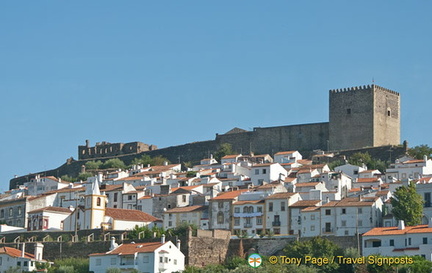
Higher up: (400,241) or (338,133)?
(338,133)

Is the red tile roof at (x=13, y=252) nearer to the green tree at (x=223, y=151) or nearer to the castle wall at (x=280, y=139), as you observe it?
the green tree at (x=223, y=151)

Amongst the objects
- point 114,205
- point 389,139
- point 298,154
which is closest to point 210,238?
point 114,205

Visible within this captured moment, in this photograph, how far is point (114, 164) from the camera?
107688mm

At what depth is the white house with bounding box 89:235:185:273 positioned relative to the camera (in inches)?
2363

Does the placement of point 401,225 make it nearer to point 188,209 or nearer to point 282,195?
point 282,195

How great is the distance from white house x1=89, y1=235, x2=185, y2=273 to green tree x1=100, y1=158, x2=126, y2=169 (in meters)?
44.3

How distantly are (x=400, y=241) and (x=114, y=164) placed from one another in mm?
52399

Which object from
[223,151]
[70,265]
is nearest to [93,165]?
[223,151]

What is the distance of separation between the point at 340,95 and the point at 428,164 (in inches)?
852

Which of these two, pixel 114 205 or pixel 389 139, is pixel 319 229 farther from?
pixel 389 139

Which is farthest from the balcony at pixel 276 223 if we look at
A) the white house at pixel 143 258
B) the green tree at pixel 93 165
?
the green tree at pixel 93 165

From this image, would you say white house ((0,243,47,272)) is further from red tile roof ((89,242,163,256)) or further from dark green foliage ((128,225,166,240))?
dark green foliage ((128,225,166,240))

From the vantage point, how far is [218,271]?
196 feet

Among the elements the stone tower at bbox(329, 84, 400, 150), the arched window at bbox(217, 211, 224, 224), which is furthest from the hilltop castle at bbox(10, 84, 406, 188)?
the arched window at bbox(217, 211, 224, 224)
